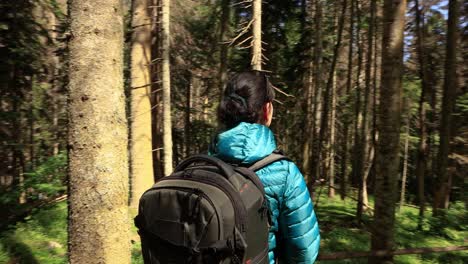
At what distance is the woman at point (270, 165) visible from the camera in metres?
1.97

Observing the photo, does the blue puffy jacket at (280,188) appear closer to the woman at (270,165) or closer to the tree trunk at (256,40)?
the woman at (270,165)

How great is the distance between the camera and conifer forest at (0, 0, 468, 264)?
2.39 metres

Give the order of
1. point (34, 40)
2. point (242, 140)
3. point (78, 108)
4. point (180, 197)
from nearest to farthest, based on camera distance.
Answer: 1. point (180, 197)
2. point (242, 140)
3. point (78, 108)
4. point (34, 40)

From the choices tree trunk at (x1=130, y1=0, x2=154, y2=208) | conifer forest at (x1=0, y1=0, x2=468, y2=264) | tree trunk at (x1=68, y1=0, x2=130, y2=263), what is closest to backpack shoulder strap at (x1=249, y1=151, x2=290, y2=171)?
conifer forest at (x1=0, y1=0, x2=468, y2=264)

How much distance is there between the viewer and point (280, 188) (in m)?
1.96

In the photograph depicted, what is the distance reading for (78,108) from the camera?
237cm

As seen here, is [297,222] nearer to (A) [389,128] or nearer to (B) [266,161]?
(B) [266,161]

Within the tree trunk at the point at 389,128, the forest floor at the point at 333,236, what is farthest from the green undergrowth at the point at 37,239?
the tree trunk at the point at 389,128

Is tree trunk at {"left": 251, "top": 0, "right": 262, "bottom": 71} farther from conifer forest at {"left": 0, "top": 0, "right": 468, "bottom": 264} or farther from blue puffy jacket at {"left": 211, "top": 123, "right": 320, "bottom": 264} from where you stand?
blue puffy jacket at {"left": 211, "top": 123, "right": 320, "bottom": 264}

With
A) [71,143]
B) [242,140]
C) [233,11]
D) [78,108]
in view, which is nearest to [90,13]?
[78,108]

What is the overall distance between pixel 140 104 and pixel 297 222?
32.7 feet

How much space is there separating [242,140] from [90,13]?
50.3 inches

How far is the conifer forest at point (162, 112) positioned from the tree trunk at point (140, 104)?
34mm

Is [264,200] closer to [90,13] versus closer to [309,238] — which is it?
[309,238]
